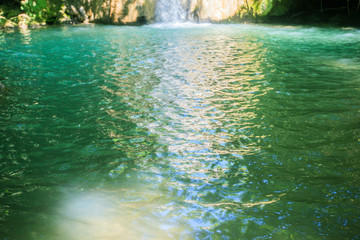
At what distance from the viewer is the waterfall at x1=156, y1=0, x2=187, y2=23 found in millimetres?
23953

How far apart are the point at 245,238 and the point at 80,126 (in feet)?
12.4

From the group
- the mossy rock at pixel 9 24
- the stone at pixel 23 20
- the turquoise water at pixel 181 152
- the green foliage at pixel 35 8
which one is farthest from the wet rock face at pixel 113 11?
the turquoise water at pixel 181 152

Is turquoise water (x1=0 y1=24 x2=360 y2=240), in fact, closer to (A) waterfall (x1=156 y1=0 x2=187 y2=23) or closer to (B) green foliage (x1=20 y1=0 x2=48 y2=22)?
(A) waterfall (x1=156 y1=0 x2=187 y2=23)

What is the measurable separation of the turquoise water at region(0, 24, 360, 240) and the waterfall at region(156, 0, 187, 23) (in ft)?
49.8

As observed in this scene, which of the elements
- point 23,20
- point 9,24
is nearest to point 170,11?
point 23,20

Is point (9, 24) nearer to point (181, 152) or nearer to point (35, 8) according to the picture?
point (35, 8)

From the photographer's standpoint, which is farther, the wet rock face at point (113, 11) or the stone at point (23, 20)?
the wet rock face at point (113, 11)

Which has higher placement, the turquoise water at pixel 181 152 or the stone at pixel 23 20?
the stone at pixel 23 20

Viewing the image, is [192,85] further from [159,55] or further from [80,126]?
[159,55]

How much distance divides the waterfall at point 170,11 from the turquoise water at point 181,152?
49.8ft

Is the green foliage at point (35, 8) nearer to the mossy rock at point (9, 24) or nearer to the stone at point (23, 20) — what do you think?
the stone at point (23, 20)

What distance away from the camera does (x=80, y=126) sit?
570 cm

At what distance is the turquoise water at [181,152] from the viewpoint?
10.8ft

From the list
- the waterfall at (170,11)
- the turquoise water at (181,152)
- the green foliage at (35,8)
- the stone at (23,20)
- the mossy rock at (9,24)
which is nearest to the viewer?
the turquoise water at (181,152)
